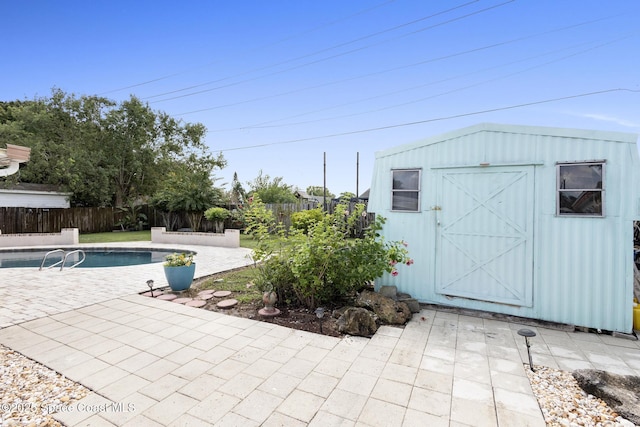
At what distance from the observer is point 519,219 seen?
3984mm

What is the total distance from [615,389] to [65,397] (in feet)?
13.9

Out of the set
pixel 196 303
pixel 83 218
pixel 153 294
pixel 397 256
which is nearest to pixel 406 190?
pixel 397 256

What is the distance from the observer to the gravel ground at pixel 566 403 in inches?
81.8

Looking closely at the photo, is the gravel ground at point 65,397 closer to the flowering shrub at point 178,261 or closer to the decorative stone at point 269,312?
the decorative stone at point 269,312

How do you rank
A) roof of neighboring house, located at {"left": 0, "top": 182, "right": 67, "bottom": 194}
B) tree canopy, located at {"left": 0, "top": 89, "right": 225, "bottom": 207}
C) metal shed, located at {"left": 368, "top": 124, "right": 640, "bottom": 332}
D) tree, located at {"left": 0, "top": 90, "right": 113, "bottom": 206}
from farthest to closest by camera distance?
tree canopy, located at {"left": 0, "top": 89, "right": 225, "bottom": 207}
tree, located at {"left": 0, "top": 90, "right": 113, "bottom": 206}
roof of neighboring house, located at {"left": 0, "top": 182, "right": 67, "bottom": 194}
metal shed, located at {"left": 368, "top": 124, "right": 640, "bottom": 332}

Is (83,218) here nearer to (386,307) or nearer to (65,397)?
(65,397)

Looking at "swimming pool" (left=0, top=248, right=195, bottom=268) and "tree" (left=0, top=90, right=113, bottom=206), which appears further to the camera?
"tree" (left=0, top=90, right=113, bottom=206)

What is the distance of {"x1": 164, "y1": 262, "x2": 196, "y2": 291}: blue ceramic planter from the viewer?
17.3ft

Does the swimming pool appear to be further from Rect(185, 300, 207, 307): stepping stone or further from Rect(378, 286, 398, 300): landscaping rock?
Rect(378, 286, 398, 300): landscaping rock

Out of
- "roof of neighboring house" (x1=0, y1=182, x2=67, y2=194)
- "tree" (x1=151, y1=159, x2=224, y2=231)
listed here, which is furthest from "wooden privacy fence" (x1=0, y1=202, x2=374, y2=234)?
"roof of neighboring house" (x1=0, y1=182, x2=67, y2=194)

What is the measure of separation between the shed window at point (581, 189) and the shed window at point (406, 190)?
1.69 m

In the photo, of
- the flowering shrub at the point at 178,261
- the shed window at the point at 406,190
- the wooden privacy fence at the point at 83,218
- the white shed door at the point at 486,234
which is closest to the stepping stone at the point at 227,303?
the flowering shrub at the point at 178,261

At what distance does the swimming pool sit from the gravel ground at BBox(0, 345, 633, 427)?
23.9 ft

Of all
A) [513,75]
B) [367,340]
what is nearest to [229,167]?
[513,75]
